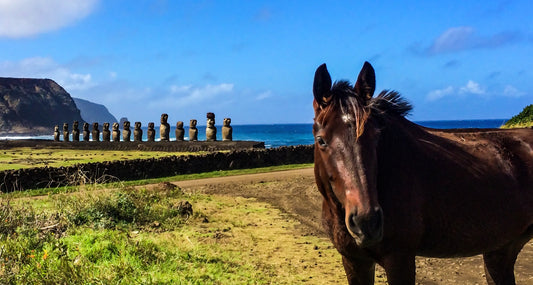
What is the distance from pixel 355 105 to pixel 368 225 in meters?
0.90

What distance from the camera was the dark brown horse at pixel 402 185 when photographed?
3.33 metres

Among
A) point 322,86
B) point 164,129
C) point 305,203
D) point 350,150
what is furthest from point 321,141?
point 164,129

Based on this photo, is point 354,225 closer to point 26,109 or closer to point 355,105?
point 355,105

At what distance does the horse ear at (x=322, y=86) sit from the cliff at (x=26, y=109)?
169237 mm

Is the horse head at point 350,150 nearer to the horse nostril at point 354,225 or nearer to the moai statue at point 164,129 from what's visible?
the horse nostril at point 354,225

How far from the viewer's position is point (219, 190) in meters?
17.4

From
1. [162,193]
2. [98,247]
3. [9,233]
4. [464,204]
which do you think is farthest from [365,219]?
[162,193]

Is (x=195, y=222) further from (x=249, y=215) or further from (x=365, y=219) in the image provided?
(x=365, y=219)

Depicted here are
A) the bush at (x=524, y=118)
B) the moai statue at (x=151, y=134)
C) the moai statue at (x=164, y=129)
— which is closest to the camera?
the bush at (x=524, y=118)

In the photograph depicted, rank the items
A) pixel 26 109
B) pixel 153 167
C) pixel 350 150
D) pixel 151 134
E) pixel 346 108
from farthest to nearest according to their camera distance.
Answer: pixel 26 109, pixel 151 134, pixel 153 167, pixel 346 108, pixel 350 150

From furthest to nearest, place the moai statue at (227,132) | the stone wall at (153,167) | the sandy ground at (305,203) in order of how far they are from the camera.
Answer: the moai statue at (227,132), the stone wall at (153,167), the sandy ground at (305,203)

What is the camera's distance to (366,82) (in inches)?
143

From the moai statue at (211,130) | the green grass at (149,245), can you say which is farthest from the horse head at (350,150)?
the moai statue at (211,130)

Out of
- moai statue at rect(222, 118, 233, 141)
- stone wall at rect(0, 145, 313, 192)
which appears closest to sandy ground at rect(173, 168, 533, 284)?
stone wall at rect(0, 145, 313, 192)
